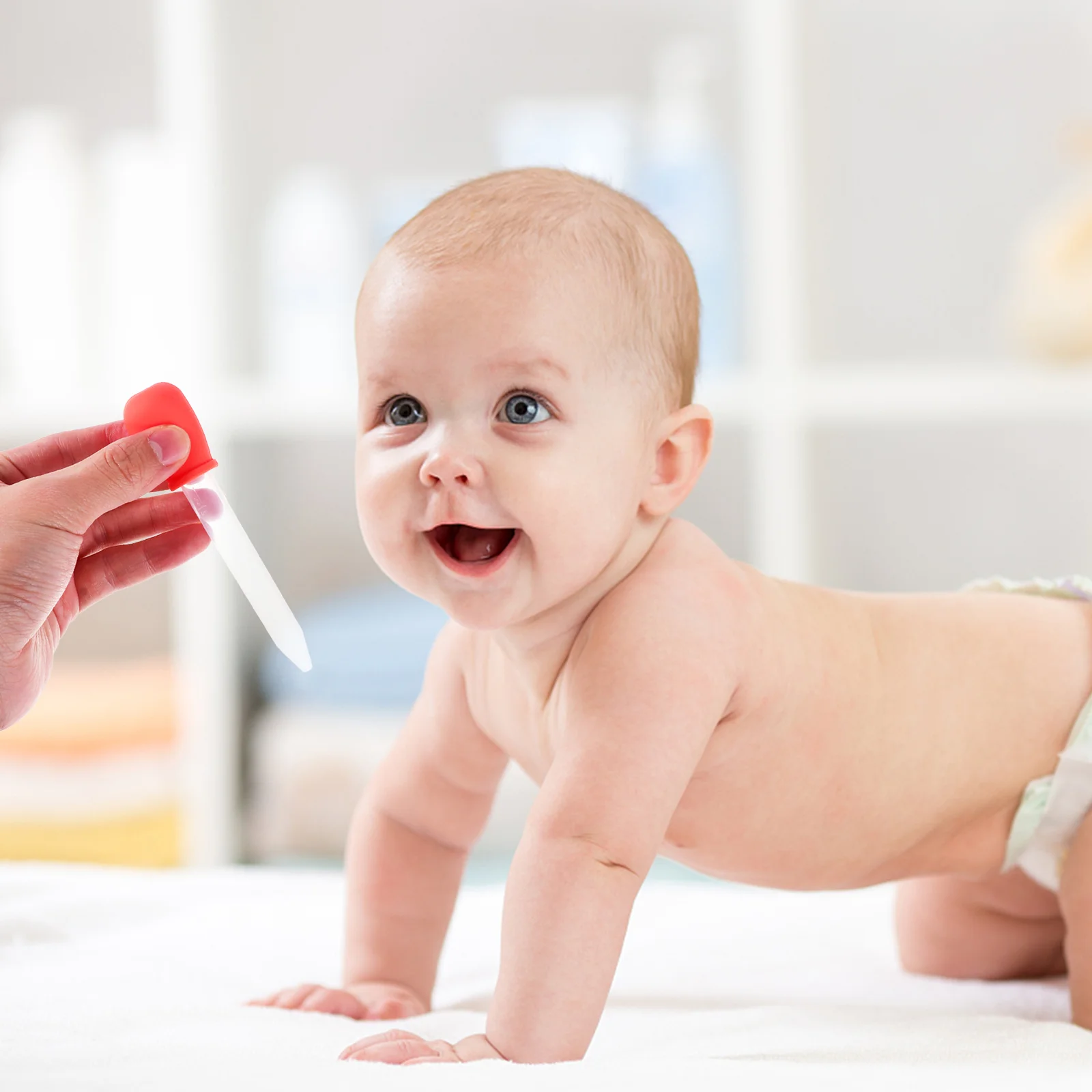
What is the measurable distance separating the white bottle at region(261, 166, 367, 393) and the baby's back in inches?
44.9

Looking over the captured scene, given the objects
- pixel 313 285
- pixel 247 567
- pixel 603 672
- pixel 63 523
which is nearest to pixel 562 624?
pixel 603 672

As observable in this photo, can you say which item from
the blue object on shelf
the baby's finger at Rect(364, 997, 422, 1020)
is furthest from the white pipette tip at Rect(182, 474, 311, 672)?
the blue object on shelf

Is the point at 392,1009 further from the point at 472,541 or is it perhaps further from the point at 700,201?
the point at 700,201

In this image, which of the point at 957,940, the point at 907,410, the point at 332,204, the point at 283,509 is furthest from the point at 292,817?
the point at 957,940

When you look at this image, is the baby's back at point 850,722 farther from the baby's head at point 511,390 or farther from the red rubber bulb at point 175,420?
the red rubber bulb at point 175,420

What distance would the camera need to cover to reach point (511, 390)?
0.66 m

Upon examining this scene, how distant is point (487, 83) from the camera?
2062mm

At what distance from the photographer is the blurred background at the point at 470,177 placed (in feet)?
5.67

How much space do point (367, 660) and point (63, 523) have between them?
1.06 metres

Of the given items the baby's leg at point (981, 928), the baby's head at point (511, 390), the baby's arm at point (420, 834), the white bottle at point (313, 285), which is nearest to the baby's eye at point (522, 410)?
the baby's head at point (511, 390)

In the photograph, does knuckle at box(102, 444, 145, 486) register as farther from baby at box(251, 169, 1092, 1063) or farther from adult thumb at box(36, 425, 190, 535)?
baby at box(251, 169, 1092, 1063)

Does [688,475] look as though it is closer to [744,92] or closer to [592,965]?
[592,965]

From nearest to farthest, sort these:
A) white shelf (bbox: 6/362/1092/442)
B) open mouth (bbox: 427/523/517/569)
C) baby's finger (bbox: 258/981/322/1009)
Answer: open mouth (bbox: 427/523/517/569) < baby's finger (bbox: 258/981/322/1009) < white shelf (bbox: 6/362/1092/442)

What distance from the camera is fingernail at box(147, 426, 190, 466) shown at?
28.3 inches
